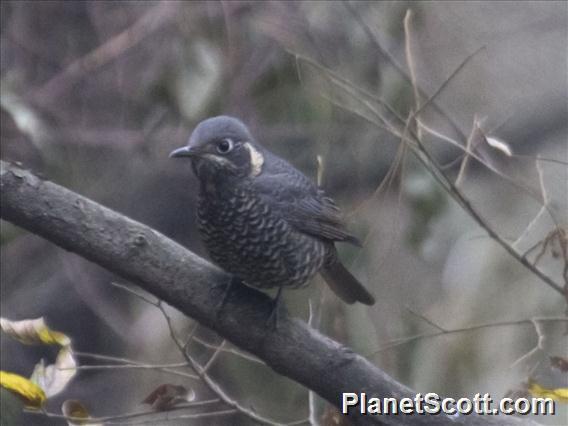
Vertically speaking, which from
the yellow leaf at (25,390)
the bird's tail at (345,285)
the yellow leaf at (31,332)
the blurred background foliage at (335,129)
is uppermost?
the blurred background foliage at (335,129)

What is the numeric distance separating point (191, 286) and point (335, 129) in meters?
1.74

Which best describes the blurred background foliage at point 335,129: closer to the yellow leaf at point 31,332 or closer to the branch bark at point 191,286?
the branch bark at point 191,286

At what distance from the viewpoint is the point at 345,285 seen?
320 cm

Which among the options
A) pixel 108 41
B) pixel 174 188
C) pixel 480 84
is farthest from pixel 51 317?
pixel 480 84

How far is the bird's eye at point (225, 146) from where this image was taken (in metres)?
2.75

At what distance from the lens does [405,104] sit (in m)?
3.94

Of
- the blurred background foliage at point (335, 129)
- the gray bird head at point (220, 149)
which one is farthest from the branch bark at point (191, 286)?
the blurred background foliage at point (335, 129)

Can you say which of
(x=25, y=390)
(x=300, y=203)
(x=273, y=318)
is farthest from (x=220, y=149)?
(x=25, y=390)

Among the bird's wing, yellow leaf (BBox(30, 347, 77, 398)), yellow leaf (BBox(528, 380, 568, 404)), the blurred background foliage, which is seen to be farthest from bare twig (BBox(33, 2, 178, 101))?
yellow leaf (BBox(528, 380, 568, 404))

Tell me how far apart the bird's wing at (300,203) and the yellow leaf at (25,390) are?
0.79m

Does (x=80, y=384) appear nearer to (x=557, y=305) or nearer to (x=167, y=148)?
(x=167, y=148)

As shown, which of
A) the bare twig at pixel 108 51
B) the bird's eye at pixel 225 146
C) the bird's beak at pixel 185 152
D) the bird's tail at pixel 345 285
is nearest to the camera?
the bird's beak at pixel 185 152

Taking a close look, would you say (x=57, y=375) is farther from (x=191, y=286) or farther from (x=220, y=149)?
(x=220, y=149)

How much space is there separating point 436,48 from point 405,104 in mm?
347
